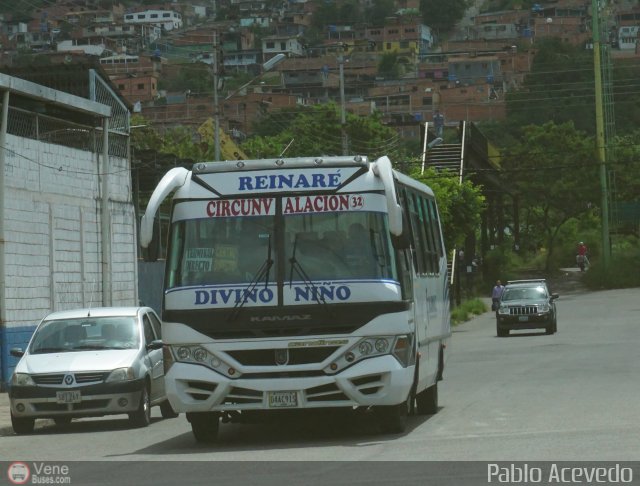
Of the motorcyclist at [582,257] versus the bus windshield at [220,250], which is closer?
the bus windshield at [220,250]

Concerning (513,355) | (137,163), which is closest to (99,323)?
(513,355)

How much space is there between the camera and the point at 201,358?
52.3 ft

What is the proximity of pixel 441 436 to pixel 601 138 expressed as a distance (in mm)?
62002

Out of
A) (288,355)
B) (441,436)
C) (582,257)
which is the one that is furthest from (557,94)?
(288,355)

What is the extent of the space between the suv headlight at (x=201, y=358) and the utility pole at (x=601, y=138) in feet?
195

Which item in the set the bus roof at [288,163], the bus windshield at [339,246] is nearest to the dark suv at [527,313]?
the bus roof at [288,163]

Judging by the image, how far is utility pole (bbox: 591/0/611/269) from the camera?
242ft

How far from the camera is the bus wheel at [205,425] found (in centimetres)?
1656

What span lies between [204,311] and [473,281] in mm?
62445

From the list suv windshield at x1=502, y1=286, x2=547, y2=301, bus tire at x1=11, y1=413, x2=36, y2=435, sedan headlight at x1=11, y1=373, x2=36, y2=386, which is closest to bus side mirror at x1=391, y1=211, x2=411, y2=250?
sedan headlight at x1=11, y1=373, x2=36, y2=386

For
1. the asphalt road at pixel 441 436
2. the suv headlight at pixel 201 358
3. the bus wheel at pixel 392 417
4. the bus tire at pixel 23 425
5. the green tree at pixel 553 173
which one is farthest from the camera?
the green tree at pixel 553 173

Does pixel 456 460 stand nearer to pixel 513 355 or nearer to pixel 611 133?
pixel 513 355
